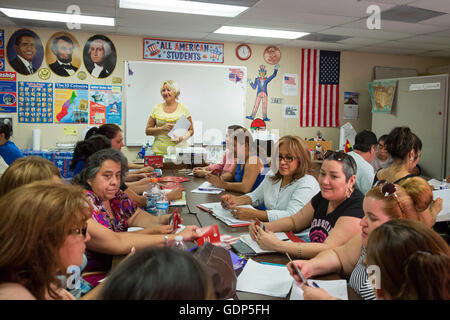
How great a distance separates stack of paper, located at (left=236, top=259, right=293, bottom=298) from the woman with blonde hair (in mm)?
1033

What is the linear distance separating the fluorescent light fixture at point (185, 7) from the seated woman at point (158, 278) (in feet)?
12.8

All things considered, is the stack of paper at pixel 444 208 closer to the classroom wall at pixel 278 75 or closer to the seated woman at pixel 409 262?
the seated woman at pixel 409 262

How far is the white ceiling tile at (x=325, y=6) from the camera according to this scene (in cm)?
398

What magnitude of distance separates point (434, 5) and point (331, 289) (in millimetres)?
3877

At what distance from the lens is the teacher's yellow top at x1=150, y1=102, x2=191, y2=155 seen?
5.45 metres

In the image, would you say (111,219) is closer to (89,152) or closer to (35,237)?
(89,152)

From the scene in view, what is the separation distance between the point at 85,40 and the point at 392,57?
5830 mm

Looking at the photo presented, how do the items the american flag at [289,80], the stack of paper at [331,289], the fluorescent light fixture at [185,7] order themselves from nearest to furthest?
1. the stack of paper at [331,289]
2. the fluorescent light fixture at [185,7]
3. the american flag at [289,80]

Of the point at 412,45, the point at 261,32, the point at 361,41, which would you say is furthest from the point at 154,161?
the point at 412,45

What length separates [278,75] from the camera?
680 centimetres

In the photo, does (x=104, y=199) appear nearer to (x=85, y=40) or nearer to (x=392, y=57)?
(x=85, y=40)

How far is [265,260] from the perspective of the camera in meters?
1.75

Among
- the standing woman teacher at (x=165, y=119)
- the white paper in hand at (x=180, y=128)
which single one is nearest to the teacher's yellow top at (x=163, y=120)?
the standing woman teacher at (x=165, y=119)

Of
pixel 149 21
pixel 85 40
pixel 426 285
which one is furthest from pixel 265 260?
pixel 85 40
